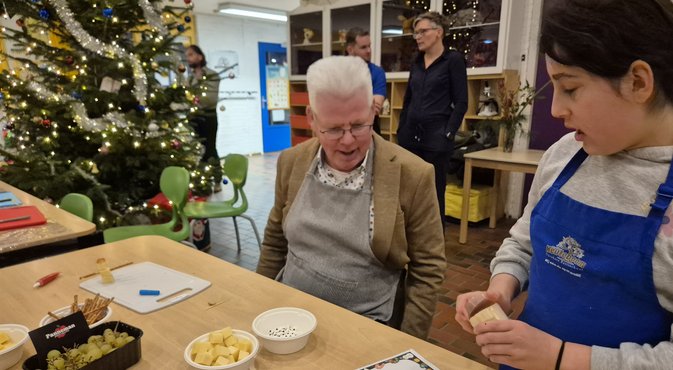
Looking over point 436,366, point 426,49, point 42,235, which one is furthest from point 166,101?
point 436,366

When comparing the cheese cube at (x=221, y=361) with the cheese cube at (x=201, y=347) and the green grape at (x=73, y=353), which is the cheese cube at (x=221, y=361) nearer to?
the cheese cube at (x=201, y=347)

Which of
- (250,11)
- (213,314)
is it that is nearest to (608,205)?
(213,314)

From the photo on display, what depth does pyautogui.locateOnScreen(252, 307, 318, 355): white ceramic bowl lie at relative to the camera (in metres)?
0.95

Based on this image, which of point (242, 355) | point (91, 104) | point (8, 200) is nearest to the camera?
point (242, 355)

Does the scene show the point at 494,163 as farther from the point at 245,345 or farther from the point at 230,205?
the point at 245,345

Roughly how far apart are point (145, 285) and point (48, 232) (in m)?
0.81

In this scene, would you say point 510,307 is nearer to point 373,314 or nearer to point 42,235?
point 373,314

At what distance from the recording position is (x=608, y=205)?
2.60 feet

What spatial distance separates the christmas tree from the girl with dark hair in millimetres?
3061

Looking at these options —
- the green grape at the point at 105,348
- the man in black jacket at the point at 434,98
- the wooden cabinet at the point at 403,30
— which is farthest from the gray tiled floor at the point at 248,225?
the green grape at the point at 105,348

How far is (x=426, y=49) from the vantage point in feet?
11.0

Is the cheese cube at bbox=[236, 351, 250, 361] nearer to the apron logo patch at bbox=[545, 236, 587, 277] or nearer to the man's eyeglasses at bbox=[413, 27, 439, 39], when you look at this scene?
the apron logo patch at bbox=[545, 236, 587, 277]

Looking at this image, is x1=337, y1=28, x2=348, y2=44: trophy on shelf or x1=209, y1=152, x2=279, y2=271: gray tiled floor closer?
x1=209, y1=152, x2=279, y2=271: gray tiled floor

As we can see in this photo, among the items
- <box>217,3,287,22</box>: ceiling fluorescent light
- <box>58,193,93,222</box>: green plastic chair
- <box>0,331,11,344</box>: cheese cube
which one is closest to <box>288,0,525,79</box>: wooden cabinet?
<box>217,3,287,22</box>: ceiling fluorescent light
